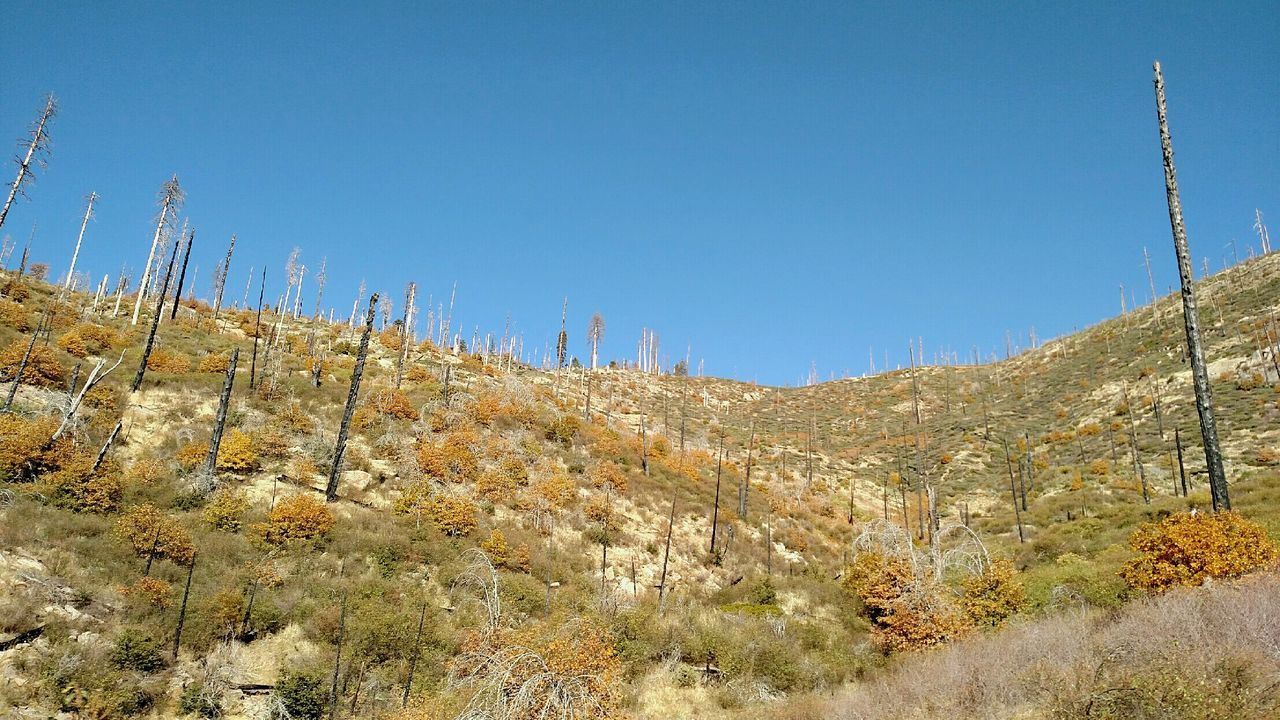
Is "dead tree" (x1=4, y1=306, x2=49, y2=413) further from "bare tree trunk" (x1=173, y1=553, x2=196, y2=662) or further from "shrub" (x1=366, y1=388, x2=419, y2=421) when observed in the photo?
"shrub" (x1=366, y1=388, x2=419, y2=421)

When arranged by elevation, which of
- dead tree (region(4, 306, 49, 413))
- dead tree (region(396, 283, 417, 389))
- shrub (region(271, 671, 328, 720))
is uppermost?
dead tree (region(396, 283, 417, 389))

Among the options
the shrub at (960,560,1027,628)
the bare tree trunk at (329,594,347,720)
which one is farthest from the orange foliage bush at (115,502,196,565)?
the shrub at (960,560,1027,628)

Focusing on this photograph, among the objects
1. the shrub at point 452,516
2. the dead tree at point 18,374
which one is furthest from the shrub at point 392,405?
the dead tree at point 18,374

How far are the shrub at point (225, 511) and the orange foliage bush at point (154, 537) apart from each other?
2.17 metres

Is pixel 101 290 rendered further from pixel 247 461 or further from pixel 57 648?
pixel 57 648

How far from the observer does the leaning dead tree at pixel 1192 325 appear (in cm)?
1933

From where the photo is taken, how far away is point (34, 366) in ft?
105

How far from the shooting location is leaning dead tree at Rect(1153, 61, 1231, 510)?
63.4ft

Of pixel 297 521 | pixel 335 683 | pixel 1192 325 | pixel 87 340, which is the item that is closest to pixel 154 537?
pixel 297 521

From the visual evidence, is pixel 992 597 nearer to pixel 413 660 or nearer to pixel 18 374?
pixel 413 660

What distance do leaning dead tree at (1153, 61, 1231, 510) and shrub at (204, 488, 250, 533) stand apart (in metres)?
33.2

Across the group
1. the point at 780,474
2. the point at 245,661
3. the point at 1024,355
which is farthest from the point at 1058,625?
the point at 1024,355

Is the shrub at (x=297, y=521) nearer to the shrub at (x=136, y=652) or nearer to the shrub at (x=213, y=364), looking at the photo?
the shrub at (x=136, y=652)

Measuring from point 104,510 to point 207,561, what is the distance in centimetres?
437
